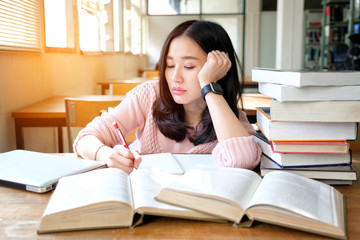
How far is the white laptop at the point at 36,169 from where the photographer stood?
0.92 meters

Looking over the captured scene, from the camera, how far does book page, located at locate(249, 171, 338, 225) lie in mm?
673

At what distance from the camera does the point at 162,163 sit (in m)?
1.07

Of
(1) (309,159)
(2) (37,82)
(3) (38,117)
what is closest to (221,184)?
(1) (309,159)

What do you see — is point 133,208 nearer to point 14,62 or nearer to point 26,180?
point 26,180

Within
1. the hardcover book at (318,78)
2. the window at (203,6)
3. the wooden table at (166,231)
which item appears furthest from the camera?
the window at (203,6)

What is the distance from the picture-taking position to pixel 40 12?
268cm

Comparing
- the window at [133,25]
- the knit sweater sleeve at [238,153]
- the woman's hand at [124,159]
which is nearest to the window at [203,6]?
the window at [133,25]

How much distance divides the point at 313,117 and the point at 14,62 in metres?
1.87

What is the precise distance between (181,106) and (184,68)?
22 centimetres

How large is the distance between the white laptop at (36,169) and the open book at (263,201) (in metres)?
0.35

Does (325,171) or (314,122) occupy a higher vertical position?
(314,122)

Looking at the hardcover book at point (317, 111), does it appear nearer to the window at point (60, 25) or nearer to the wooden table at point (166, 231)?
the wooden table at point (166, 231)

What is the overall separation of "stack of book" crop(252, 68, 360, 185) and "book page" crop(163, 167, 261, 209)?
6.3 inches

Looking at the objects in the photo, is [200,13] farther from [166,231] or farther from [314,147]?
[166,231]
